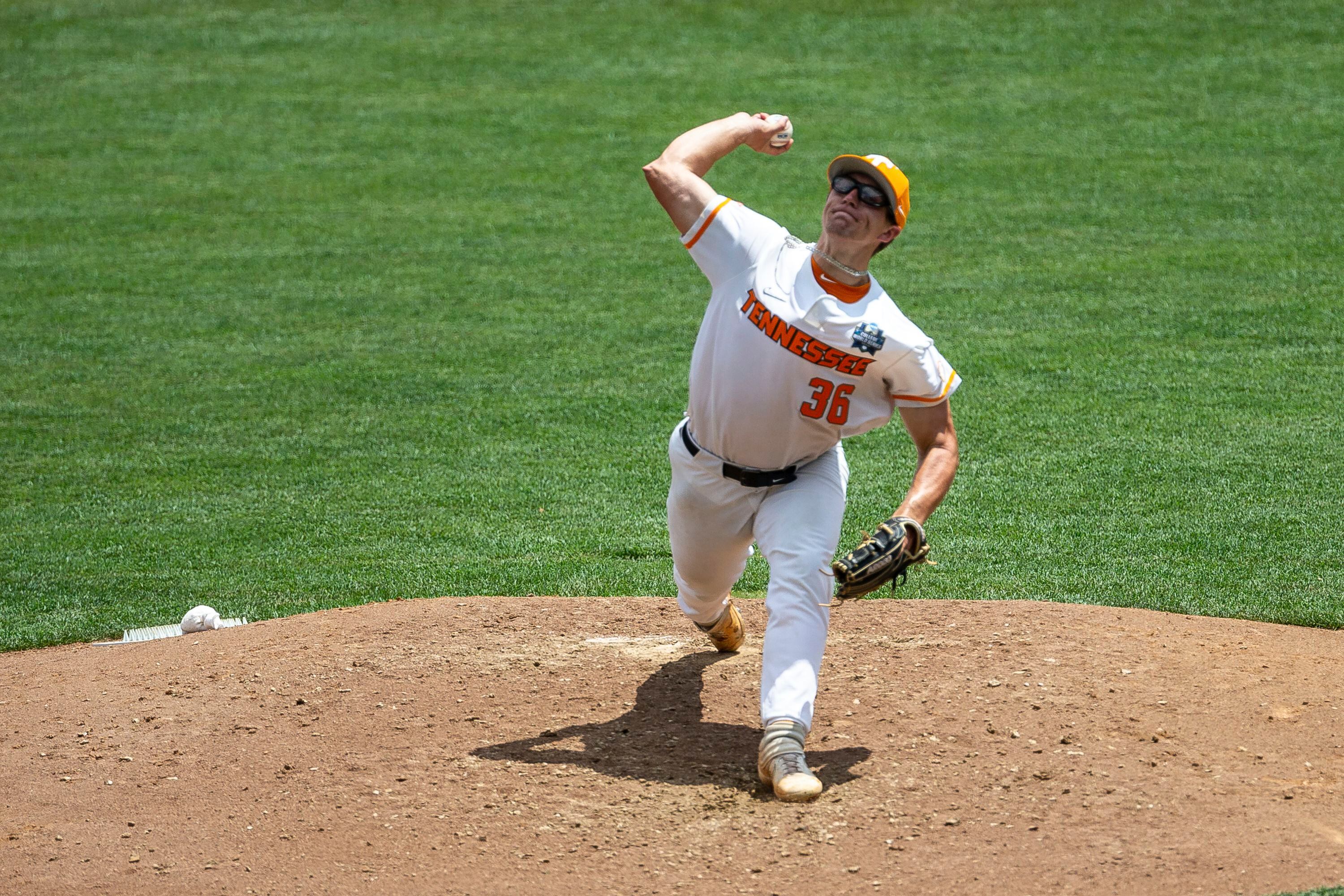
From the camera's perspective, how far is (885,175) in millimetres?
4488

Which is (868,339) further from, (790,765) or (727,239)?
(790,765)

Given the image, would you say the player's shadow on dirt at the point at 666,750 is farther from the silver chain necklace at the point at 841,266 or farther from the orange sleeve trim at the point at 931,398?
the silver chain necklace at the point at 841,266

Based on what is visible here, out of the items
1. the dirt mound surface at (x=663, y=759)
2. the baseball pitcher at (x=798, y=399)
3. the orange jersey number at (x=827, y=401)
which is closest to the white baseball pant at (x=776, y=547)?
the baseball pitcher at (x=798, y=399)

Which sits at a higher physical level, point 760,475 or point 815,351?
point 815,351

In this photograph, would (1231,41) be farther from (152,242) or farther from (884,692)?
(884,692)

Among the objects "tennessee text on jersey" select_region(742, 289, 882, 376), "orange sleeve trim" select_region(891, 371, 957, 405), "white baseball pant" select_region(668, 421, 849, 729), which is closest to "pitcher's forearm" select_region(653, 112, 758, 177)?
"tennessee text on jersey" select_region(742, 289, 882, 376)

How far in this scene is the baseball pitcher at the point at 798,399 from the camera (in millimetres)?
4375

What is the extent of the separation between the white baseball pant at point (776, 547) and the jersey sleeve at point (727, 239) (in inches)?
23.4

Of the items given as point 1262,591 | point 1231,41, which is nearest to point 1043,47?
point 1231,41

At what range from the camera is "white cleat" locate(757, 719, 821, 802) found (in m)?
4.25

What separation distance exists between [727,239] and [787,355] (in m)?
0.48

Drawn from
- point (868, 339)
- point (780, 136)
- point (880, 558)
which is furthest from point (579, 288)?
point (880, 558)

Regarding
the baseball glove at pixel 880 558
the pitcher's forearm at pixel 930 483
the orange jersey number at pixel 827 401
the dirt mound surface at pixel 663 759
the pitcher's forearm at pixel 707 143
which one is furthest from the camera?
the pitcher's forearm at pixel 707 143

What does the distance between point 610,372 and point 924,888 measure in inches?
274
